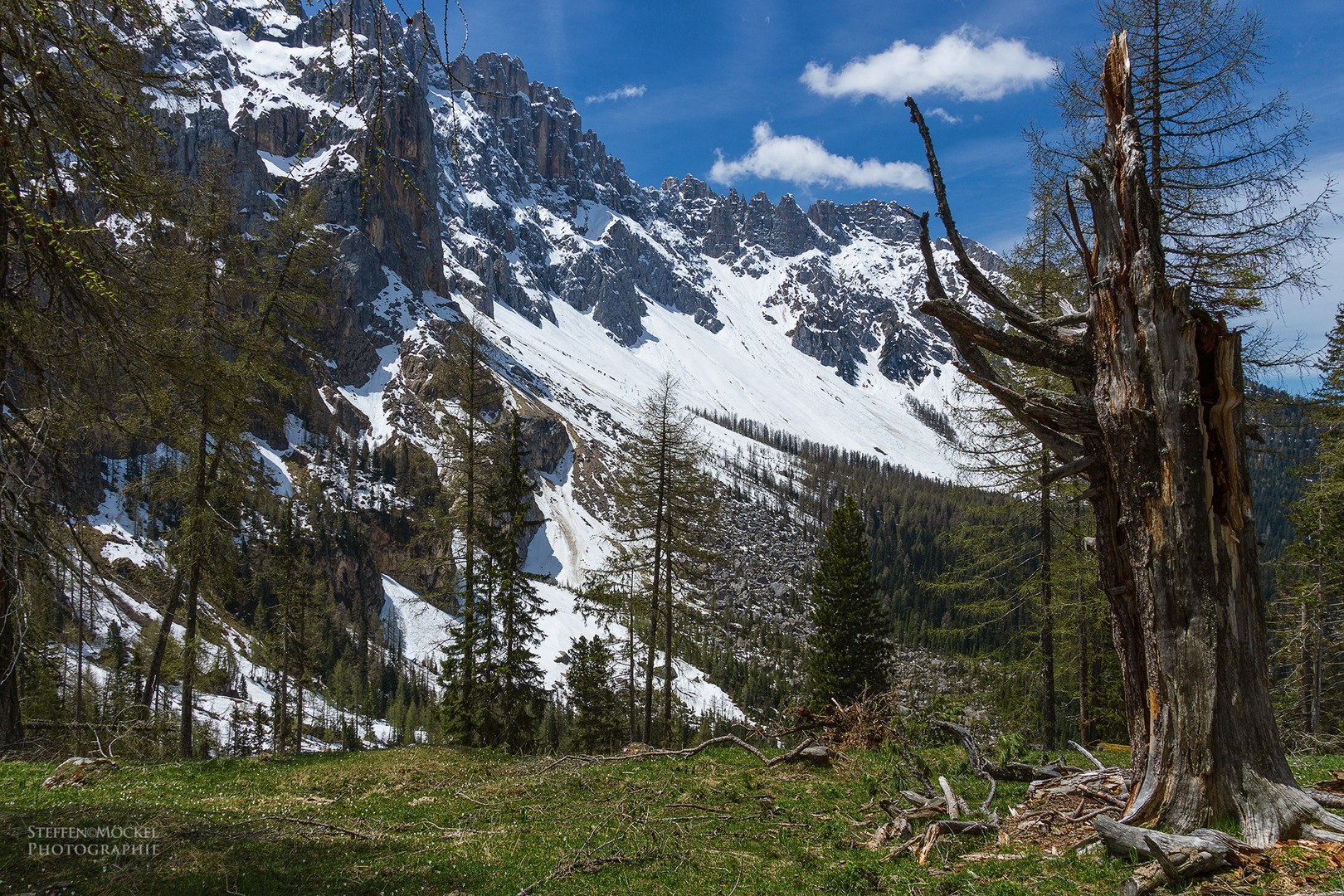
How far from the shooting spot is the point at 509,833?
736 cm

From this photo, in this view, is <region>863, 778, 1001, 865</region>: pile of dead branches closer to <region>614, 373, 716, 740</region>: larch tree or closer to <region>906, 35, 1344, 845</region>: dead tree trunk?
<region>906, 35, 1344, 845</region>: dead tree trunk

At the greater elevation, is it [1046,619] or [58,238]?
[58,238]

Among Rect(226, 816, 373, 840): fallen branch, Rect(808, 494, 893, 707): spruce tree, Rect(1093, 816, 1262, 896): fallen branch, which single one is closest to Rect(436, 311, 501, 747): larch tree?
Rect(226, 816, 373, 840): fallen branch

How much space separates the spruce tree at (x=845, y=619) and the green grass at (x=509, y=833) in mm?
13061

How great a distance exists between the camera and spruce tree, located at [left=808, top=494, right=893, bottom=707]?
23000mm

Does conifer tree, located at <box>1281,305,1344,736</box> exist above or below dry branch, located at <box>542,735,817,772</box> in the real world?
above

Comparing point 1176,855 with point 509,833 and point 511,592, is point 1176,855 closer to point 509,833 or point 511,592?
point 509,833

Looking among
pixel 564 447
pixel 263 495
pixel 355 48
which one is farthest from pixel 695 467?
pixel 564 447

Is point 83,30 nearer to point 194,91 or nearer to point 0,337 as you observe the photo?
point 194,91

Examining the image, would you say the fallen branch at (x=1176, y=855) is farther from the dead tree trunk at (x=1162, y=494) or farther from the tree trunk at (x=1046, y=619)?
the tree trunk at (x=1046, y=619)

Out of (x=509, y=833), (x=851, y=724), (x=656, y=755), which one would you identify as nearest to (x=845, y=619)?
(x=851, y=724)

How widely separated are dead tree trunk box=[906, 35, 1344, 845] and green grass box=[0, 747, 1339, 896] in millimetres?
1307

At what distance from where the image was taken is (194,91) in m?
5.46

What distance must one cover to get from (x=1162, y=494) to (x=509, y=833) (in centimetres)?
751
